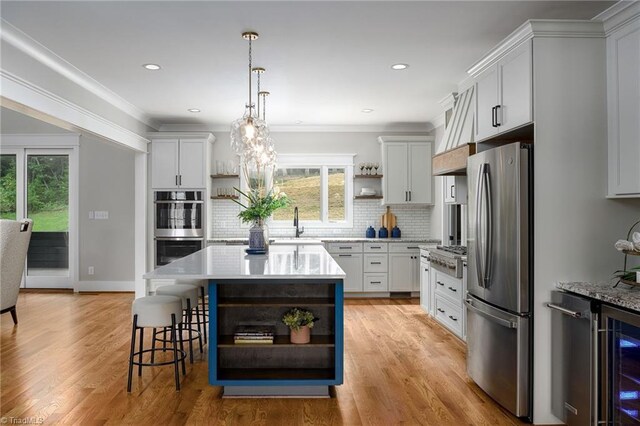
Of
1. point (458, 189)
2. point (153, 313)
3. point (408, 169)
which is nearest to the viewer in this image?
point (153, 313)

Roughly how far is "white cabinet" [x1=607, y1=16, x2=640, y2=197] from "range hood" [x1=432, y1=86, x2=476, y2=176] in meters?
1.32

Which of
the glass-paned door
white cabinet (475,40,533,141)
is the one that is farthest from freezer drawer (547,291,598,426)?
the glass-paned door

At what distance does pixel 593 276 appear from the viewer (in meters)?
2.93

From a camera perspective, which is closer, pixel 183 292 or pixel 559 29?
pixel 559 29

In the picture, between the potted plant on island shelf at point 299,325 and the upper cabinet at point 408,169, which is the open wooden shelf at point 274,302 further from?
the upper cabinet at point 408,169

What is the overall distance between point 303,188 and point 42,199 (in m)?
4.38

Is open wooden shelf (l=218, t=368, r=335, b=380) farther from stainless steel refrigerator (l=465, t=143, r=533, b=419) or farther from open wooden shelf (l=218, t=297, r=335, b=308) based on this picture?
stainless steel refrigerator (l=465, t=143, r=533, b=419)

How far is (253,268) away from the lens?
3.28 metres

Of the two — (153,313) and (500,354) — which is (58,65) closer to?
(153,313)

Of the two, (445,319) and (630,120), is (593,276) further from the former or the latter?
(445,319)

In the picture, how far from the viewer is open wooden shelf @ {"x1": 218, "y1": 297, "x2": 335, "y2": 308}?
3260 mm

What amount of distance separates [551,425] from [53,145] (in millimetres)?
7947

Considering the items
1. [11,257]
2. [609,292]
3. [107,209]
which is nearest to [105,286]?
[107,209]

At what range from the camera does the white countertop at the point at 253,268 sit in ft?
9.64
